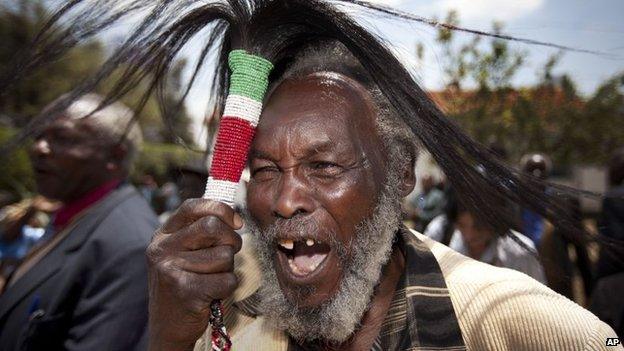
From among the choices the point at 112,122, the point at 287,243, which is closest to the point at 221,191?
the point at 287,243

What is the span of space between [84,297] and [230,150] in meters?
1.61

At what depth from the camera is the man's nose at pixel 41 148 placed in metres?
3.42

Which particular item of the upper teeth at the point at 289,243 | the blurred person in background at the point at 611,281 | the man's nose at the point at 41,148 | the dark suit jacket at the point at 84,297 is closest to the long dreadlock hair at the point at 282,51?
the upper teeth at the point at 289,243

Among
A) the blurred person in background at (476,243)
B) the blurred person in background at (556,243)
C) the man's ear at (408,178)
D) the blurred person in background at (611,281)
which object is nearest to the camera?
the blurred person in background at (556,243)

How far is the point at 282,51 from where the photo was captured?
82.0 inches

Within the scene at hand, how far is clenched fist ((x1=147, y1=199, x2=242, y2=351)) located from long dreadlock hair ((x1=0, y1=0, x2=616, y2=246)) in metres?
0.61

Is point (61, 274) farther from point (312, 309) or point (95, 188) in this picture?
point (312, 309)

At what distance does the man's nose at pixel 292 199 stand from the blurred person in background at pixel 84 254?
2.91 feet

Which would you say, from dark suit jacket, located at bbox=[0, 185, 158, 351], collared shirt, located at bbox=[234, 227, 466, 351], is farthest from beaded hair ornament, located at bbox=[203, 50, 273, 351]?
dark suit jacket, located at bbox=[0, 185, 158, 351]

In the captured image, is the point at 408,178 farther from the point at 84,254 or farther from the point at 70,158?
the point at 70,158

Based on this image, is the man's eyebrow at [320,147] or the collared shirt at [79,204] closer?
the man's eyebrow at [320,147]

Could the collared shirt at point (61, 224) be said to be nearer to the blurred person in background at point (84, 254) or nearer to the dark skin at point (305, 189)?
the blurred person in background at point (84, 254)

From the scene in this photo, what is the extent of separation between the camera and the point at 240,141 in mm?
1721

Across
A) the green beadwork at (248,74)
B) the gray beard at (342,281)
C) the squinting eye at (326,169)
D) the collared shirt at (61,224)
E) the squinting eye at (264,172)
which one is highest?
the green beadwork at (248,74)
